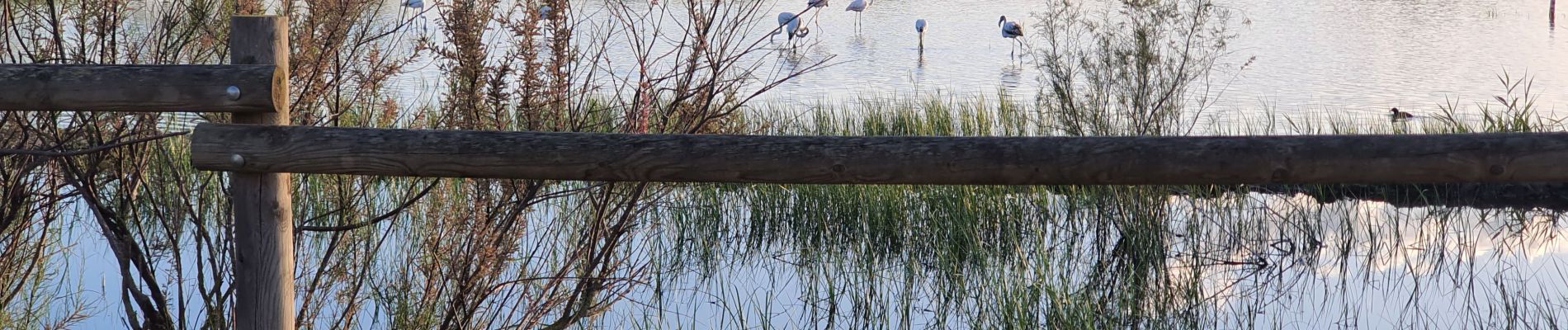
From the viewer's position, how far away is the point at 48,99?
2.32 m

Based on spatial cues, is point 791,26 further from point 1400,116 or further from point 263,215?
point 263,215

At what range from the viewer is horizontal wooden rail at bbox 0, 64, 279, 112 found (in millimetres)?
2275

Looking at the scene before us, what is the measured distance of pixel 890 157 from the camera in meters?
2.22

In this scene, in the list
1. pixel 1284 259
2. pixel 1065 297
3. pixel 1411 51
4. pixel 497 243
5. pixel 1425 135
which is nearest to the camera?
pixel 1425 135

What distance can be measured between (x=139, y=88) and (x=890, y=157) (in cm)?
135

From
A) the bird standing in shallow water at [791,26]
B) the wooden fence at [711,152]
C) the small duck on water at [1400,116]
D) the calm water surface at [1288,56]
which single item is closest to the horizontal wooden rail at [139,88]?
the wooden fence at [711,152]

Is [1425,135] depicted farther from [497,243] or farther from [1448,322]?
[1448,322]

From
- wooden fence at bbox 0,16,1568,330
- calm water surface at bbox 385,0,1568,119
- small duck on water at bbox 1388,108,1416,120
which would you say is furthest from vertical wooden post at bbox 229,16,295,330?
small duck on water at bbox 1388,108,1416,120

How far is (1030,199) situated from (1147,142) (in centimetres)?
408

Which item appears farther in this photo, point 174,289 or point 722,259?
point 722,259

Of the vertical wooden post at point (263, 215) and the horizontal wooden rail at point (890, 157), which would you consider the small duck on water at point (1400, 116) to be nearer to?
the horizontal wooden rail at point (890, 157)

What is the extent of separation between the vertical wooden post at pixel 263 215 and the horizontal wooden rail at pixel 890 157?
0.26 ft

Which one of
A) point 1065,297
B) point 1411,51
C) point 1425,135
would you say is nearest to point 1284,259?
point 1065,297

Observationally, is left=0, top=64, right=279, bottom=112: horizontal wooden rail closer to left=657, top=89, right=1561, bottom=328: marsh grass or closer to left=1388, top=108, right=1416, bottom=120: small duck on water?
left=657, top=89, right=1561, bottom=328: marsh grass
